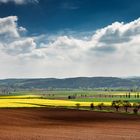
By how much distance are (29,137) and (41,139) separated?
2.41m

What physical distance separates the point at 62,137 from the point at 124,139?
8.91 meters

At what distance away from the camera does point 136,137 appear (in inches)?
2160

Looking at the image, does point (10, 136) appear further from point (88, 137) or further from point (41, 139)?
point (88, 137)

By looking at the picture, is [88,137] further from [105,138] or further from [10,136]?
[10,136]

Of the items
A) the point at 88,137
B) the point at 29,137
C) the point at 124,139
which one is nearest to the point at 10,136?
the point at 29,137

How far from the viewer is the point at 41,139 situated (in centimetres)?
5003

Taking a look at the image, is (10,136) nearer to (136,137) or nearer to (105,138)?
(105,138)

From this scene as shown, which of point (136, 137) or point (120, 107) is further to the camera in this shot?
point (120, 107)

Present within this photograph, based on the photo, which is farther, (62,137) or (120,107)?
(120,107)

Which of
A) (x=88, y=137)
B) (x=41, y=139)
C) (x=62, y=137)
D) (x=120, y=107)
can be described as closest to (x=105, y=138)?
(x=88, y=137)

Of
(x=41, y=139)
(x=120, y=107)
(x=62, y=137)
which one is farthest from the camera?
(x=120, y=107)

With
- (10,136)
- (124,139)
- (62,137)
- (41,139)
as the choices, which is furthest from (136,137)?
(10,136)

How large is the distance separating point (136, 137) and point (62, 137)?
11.1m

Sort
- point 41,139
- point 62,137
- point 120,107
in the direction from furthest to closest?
point 120,107 → point 62,137 → point 41,139
